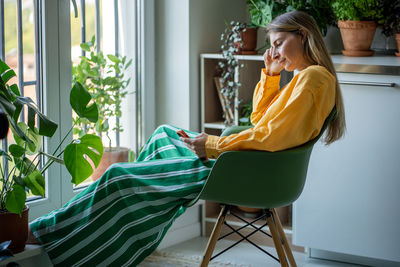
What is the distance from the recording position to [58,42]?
2928mm

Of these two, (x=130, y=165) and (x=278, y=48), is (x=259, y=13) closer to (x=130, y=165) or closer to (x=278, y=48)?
(x=278, y=48)

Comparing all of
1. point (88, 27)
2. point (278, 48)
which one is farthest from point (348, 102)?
point (88, 27)

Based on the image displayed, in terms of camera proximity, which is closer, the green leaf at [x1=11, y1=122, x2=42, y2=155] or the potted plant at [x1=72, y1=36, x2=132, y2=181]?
the green leaf at [x1=11, y1=122, x2=42, y2=155]

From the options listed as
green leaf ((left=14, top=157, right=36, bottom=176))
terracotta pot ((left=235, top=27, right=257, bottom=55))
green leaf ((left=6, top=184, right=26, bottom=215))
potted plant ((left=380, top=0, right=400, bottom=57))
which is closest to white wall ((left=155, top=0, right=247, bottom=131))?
terracotta pot ((left=235, top=27, right=257, bottom=55))

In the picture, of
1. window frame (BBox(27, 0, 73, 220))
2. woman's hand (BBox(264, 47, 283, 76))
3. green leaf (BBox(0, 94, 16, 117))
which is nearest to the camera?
green leaf (BBox(0, 94, 16, 117))

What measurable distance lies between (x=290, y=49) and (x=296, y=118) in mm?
340

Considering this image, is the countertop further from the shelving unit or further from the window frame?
the window frame

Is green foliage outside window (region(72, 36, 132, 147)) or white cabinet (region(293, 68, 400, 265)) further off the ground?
green foliage outside window (region(72, 36, 132, 147))

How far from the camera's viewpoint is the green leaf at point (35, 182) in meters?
2.43

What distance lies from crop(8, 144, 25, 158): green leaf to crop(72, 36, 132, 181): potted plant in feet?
2.19

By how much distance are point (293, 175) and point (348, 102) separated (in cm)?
72

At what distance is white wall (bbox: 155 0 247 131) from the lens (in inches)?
135

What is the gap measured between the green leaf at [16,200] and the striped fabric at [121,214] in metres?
0.17

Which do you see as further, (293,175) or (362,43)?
(362,43)
